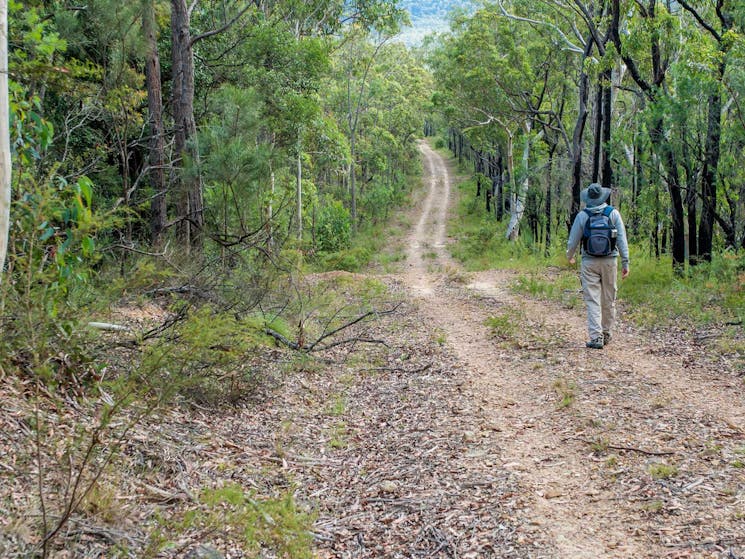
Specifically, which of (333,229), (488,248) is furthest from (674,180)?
(333,229)

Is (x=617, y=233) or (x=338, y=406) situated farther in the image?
(x=617, y=233)

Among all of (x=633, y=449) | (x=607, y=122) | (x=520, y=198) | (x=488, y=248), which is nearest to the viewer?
(x=633, y=449)

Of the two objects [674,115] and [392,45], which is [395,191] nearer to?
[392,45]

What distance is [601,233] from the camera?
300 inches

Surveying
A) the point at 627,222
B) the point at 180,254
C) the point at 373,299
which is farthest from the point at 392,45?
the point at 180,254

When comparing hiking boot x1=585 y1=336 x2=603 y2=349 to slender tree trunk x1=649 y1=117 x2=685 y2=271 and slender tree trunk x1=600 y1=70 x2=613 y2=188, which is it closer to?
slender tree trunk x1=649 y1=117 x2=685 y2=271

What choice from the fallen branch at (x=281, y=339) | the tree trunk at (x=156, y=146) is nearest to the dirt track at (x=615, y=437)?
the fallen branch at (x=281, y=339)

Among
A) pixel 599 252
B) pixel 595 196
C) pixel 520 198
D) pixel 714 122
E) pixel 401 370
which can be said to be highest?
pixel 714 122

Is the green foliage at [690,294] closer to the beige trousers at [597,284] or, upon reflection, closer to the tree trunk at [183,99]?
the beige trousers at [597,284]

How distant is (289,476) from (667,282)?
1019cm

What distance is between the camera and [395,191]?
148 feet

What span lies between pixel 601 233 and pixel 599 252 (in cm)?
24

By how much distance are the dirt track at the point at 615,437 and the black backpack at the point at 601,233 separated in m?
1.28

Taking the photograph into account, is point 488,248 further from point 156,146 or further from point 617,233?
point 617,233
